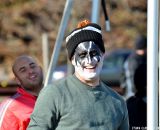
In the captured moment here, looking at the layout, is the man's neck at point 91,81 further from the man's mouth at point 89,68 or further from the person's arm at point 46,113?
the person's arm at point 46,113

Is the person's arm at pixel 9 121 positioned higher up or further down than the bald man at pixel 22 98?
further down

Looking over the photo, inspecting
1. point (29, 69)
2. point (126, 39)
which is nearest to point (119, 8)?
point (126, 39)

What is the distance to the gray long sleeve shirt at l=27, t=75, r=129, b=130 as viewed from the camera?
3.51m

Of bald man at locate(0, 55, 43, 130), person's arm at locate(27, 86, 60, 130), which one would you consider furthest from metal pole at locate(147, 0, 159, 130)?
bald man at locate(0, 55, 43, 130)

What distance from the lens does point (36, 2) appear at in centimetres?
2592

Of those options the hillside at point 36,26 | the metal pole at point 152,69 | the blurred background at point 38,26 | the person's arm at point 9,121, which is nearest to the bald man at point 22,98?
the person's arm at point 9,121

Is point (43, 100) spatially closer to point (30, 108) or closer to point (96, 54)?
point (96, 54)

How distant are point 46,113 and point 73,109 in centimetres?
14

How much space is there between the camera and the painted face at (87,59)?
143 inches

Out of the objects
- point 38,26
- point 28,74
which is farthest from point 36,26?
point 28,74

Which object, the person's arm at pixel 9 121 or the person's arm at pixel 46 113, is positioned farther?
the person's arm at pixel 9 121

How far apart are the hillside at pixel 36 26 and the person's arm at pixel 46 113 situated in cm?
2049

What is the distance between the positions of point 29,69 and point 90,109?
117 centimetres

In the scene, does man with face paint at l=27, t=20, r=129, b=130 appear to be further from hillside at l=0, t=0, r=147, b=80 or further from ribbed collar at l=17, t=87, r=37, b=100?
hillside at l=0, t=0, r=147, b=80
